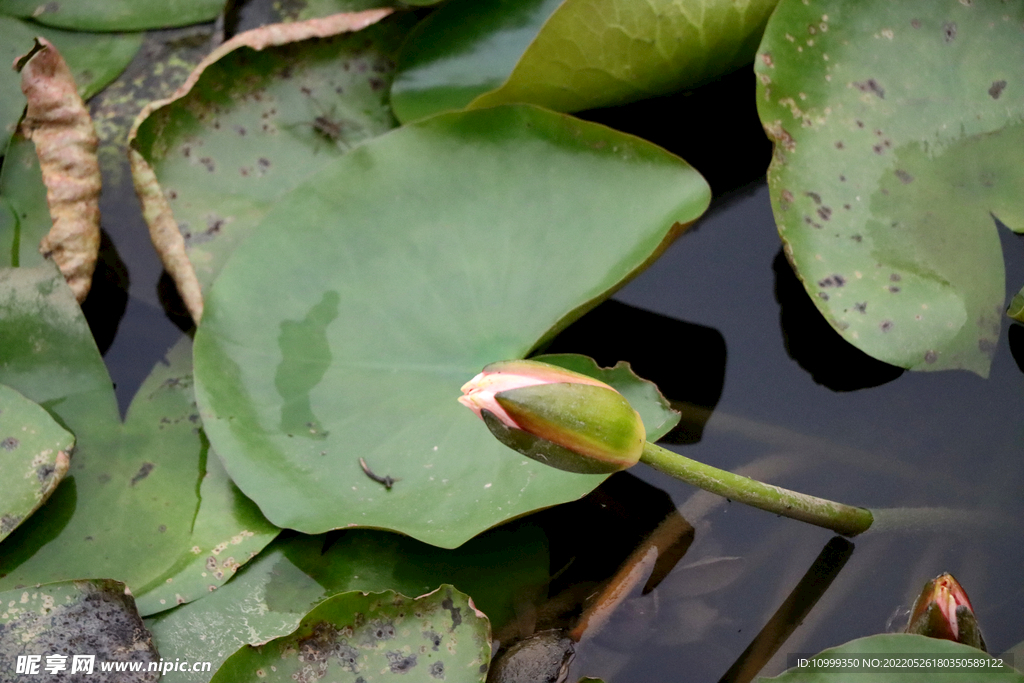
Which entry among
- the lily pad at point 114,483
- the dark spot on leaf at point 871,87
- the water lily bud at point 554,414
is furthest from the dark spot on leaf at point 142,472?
the dark spot on leaf at point 871,87

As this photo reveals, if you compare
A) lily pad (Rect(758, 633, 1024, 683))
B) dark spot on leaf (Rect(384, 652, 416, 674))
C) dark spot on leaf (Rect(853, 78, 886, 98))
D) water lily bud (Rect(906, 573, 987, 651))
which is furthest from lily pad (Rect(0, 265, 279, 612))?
dark spot on leaf (Rect(853, 78, 886, 98))

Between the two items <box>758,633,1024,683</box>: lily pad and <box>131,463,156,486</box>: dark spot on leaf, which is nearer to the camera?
<box>758,633,1024,683</box>: lily pad

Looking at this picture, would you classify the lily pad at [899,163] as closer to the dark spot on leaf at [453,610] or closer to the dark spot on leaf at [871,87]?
the dark spot on leaf at [871,87]

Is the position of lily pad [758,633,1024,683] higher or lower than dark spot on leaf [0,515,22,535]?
higher

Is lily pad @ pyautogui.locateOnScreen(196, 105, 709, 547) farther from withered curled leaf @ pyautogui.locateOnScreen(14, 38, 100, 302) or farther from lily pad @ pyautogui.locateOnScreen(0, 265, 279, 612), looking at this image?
withered curled leaf @ pyautogui.locateOnScreen(14, 38, 100, 302)

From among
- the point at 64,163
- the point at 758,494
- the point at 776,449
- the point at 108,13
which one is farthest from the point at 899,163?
the point at 108,13

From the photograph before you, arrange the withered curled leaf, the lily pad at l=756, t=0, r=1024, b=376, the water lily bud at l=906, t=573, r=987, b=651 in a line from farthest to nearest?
the withered curled leaf < the lily pad at l=756, t=0, r=1024, b=376 < the water lily bud at l=906, t=573, r=987, b=651
